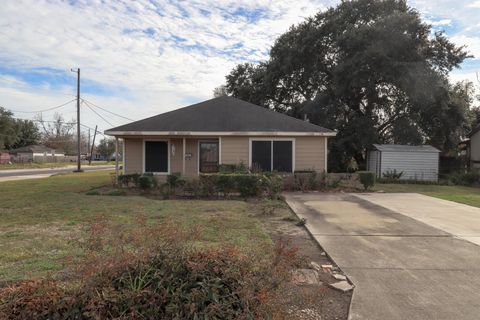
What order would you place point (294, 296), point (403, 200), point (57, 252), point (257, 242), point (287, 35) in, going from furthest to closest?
point (287, 35) < point (403, 200) < point (257, 242) < point (57, 252) < point (294, 296)

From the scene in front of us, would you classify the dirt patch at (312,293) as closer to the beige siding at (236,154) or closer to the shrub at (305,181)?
the shrub at (305,181)

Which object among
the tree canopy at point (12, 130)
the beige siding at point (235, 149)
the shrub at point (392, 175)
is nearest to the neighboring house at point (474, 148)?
the shrub at point (392, 175)

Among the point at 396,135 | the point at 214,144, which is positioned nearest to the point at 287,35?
the point at 396,135

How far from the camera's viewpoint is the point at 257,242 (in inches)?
222

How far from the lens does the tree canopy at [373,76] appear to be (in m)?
22.3

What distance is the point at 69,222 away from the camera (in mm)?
7180

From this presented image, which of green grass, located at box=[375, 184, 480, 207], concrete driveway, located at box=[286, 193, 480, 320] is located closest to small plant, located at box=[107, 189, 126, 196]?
concrete driveway, located at box=[286, 193, 480, 320]

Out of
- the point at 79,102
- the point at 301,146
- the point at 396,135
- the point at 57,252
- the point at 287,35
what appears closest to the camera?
the point at 57,252

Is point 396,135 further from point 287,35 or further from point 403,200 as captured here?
point 403,200

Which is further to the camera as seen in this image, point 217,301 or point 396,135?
point 396,135

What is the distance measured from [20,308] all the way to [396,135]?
2383 cm

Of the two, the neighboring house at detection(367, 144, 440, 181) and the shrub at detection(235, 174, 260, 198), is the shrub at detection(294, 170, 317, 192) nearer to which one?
the shrub at detection(235, 174, 260, 198)

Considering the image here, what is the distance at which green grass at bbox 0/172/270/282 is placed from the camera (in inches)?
185

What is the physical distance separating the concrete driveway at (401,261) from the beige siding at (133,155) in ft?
28.9
